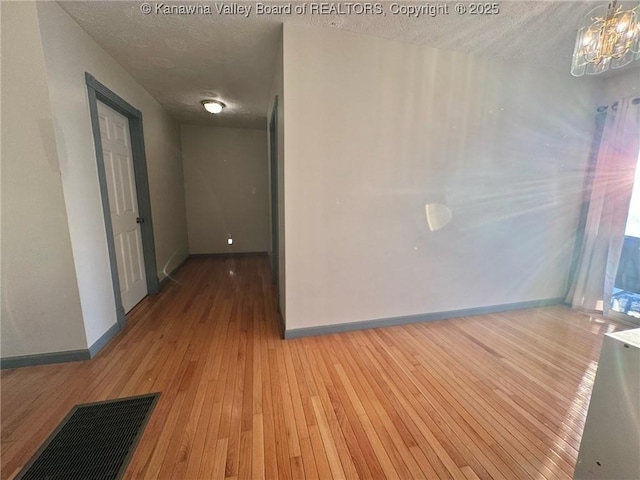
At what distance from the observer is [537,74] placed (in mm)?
2510

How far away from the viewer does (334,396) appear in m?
1.60

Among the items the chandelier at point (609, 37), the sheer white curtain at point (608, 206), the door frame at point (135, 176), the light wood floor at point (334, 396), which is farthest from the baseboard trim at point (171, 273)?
the sheer white curtain at point (608, 206)

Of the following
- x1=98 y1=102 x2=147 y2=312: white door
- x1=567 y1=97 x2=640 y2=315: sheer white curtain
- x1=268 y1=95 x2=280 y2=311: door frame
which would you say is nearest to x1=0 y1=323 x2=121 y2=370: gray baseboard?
x1=98 y1=102 x2=147 y2=312: white door

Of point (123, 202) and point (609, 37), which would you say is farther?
point (123, 202)

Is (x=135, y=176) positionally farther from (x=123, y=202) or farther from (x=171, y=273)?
(x=171, y=273)

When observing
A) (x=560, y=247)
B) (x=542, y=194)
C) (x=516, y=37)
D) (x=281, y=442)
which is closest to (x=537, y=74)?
(x=516, y=37)

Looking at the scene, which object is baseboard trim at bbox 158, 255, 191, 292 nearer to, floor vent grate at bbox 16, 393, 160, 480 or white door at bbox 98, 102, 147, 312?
white door at bbox 98, 102, 147, 312

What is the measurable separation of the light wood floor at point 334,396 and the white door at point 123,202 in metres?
0.43

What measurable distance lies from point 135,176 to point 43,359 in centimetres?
188

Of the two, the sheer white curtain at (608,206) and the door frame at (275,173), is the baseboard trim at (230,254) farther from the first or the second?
the sheer white curtain at (608,206)

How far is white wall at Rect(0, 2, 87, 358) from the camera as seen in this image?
5.07ft

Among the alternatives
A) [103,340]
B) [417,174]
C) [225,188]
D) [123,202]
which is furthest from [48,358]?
[225,188]

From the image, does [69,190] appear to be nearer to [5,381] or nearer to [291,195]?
[5,381]

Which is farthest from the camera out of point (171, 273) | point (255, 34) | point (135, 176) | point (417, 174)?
point (171, 273)
